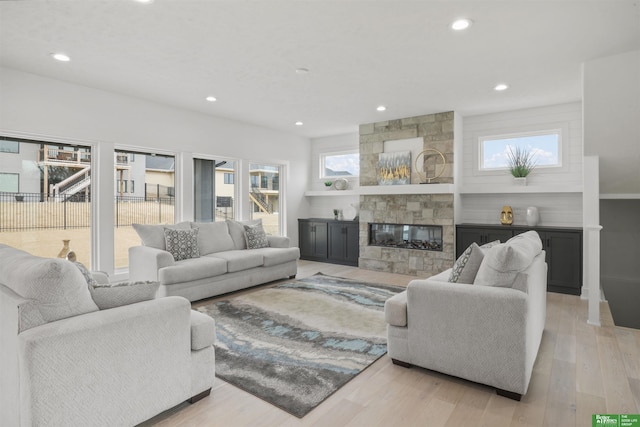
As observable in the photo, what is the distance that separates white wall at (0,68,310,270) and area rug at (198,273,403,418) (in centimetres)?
236

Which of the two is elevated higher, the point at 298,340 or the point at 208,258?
the point at 208,258

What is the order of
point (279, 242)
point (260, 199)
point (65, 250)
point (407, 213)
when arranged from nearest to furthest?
point (65, 250)
point (279, 242)
point (407, 213)
point (260, 199)

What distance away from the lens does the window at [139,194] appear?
5.05m

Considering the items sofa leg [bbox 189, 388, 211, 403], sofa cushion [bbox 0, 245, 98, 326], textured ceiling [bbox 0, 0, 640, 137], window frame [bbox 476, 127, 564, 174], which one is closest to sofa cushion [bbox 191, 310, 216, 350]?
sofa leg [bbox 189, 388, 211, 403]

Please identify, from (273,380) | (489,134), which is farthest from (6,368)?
(489,134)

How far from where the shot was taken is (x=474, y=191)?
5805mm

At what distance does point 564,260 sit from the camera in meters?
4.84

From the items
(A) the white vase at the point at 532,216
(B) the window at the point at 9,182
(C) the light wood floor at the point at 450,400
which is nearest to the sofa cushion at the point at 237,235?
(B) the window at the point at 9,182

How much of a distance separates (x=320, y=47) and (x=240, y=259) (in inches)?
113

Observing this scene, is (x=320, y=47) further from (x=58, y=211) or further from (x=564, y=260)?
(x=564, y=260)

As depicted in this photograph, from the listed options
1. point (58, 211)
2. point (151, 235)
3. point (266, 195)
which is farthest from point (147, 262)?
point (266, 195)

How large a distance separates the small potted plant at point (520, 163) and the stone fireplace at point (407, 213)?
0.95 metres

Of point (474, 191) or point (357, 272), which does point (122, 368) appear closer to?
point (357, 272)

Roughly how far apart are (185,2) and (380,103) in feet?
10.9
